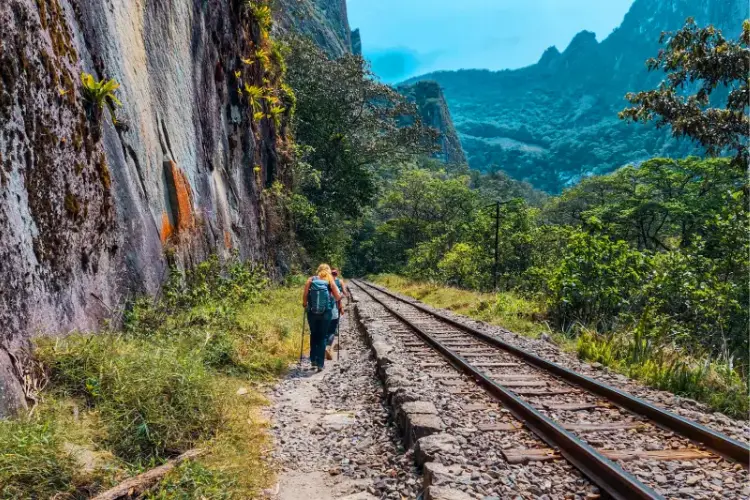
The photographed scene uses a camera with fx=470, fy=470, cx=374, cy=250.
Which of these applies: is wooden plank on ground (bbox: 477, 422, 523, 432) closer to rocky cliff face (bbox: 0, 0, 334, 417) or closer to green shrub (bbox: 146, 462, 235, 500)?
green shrub (bbox: 146, 462, 235, 500)

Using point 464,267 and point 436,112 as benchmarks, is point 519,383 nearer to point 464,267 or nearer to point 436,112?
point 464,267

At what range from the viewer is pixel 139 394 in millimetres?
4270

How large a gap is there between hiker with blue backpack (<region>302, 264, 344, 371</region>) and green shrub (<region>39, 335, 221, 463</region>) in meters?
2.78

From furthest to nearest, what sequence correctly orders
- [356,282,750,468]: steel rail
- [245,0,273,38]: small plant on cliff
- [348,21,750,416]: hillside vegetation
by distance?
[245,0,273,38]: small plant on cliff → [348,21,750,416]: hillside vegetation → [356,282,750,468]: steel rail

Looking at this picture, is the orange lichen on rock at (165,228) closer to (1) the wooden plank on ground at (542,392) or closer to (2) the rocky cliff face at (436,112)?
(1) the wooden plank on ground at (542,392)

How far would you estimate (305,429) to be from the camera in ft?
17.0

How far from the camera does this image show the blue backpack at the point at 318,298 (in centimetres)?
755

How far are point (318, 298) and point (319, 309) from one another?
18 cm

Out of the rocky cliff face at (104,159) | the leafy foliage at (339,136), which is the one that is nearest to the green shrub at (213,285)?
the rocky cliff face at (104,159)

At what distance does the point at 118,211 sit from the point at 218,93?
7.72 metres

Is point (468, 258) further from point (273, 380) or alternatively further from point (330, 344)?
point (273, 380)

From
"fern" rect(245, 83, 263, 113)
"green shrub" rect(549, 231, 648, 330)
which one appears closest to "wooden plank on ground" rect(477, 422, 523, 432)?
"green shrub" rect(549, 231, 648, 330)

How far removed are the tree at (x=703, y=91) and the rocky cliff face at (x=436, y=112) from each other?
150280 mm

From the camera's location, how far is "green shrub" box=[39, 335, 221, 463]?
396 cm
